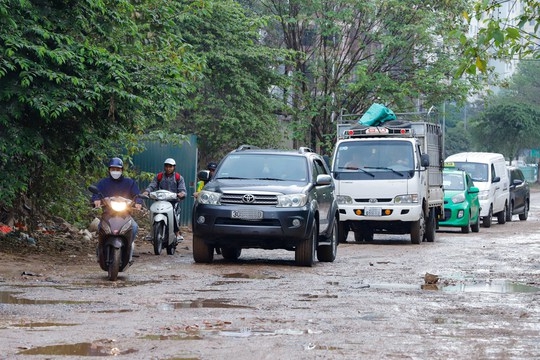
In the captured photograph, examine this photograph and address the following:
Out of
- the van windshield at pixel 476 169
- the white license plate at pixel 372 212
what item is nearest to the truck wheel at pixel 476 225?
the van windshield at pixel 476 169

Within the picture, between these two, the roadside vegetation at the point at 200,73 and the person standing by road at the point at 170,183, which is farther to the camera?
the person standing by road at the point at 170,183

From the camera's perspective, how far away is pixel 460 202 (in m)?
30.0

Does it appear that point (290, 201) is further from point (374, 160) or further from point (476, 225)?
point (476, 225)

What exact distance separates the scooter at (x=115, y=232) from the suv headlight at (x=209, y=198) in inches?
94.3

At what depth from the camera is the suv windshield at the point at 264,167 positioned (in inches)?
683

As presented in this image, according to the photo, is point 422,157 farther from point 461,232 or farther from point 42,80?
point 42,80

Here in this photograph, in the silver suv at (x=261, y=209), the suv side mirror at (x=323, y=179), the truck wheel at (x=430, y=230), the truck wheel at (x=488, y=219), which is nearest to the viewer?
the silver suv at (x=261, y=209)

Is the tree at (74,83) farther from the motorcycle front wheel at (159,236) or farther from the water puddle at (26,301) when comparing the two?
the water puddle at (26,301)

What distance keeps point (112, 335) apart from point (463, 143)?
92844mm

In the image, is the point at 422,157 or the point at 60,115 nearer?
the point at 60,115

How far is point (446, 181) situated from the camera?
101 feet

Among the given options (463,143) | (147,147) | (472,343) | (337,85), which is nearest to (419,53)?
(337,85)

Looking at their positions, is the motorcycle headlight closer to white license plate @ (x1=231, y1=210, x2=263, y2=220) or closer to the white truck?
white license plate @ (x1=231, y1=210, x2=263, y2=220)

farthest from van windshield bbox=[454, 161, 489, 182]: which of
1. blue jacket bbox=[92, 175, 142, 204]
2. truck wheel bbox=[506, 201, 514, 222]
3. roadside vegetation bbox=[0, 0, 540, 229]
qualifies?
blue jacket bbox=[92, 175, 142, 204]
